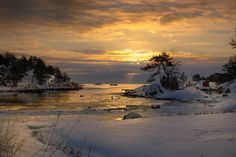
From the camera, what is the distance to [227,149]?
8.62 metres

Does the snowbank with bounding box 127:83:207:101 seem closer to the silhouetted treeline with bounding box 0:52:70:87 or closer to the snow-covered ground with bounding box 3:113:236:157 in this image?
the snow-covered ground with bounding box 3:113:236:157

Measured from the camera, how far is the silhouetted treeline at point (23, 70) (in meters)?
119

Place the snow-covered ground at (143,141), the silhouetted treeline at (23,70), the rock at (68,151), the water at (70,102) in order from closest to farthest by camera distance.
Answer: the snow-covered ground at (143,141), the rock at (68,151), the water at (70,102), the silhouetted treeline at (23,70)

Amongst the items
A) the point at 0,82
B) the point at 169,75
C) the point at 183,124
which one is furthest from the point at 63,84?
the point at 183,124

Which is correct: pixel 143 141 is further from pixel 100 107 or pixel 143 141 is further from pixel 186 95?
pixel 186 95

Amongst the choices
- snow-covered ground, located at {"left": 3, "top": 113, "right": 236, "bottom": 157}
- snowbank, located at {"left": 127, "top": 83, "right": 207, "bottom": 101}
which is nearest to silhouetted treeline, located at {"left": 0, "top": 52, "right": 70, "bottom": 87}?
snowbank, located at {"left": 127, "top": 83, "right": 207, "bottom": 101}

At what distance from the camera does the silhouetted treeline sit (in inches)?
4690

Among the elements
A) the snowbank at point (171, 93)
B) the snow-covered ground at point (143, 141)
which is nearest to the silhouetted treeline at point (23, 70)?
the snowbank at point (171, 93)

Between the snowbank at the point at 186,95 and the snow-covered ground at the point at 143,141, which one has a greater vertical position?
the snow-covered ground at the point at 143,141

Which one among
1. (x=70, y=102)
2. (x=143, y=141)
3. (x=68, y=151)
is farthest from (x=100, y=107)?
(x=68, y=151)

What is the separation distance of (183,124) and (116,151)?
4.57m

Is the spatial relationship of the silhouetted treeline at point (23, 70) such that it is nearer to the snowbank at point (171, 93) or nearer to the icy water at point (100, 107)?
the snowbank at point (171, 93)

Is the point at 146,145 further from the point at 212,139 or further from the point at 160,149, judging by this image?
the point at 212,139

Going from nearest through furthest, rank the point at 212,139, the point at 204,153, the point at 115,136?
the point at 204,153
the point at 212,139
the point at 115,136
